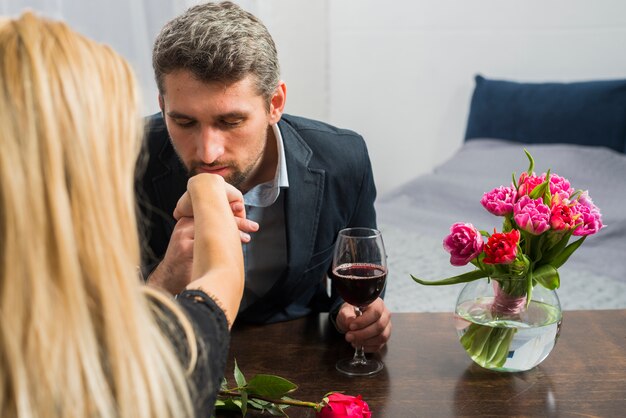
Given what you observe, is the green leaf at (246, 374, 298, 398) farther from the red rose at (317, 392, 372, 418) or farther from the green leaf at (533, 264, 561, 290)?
the green leaf at (533, 264, 561, 290)

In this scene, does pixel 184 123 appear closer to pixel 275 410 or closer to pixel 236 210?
pixel 236 210

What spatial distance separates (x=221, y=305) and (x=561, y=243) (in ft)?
1.85

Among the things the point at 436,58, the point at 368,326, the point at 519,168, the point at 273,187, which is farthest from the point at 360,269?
the point at 436,58

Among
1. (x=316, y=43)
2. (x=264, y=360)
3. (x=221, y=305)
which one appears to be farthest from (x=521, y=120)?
(x=221, y=305)

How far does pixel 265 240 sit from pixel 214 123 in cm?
33

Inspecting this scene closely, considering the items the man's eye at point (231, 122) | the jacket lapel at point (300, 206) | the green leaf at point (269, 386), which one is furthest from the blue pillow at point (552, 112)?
the green leaf at point (269, 386)

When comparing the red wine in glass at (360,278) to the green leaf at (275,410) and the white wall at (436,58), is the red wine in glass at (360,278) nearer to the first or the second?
the green leaf at (275,410)

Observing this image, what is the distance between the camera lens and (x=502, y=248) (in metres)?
1.13

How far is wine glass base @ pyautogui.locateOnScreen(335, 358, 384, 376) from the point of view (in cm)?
124

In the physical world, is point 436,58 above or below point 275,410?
below

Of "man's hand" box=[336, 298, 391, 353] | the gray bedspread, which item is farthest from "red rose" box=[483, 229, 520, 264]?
the gray bedspread

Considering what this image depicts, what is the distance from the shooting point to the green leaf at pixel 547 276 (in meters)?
1.18

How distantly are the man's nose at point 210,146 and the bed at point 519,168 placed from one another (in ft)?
3.53

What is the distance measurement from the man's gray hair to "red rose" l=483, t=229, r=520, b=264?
2.33 ft
